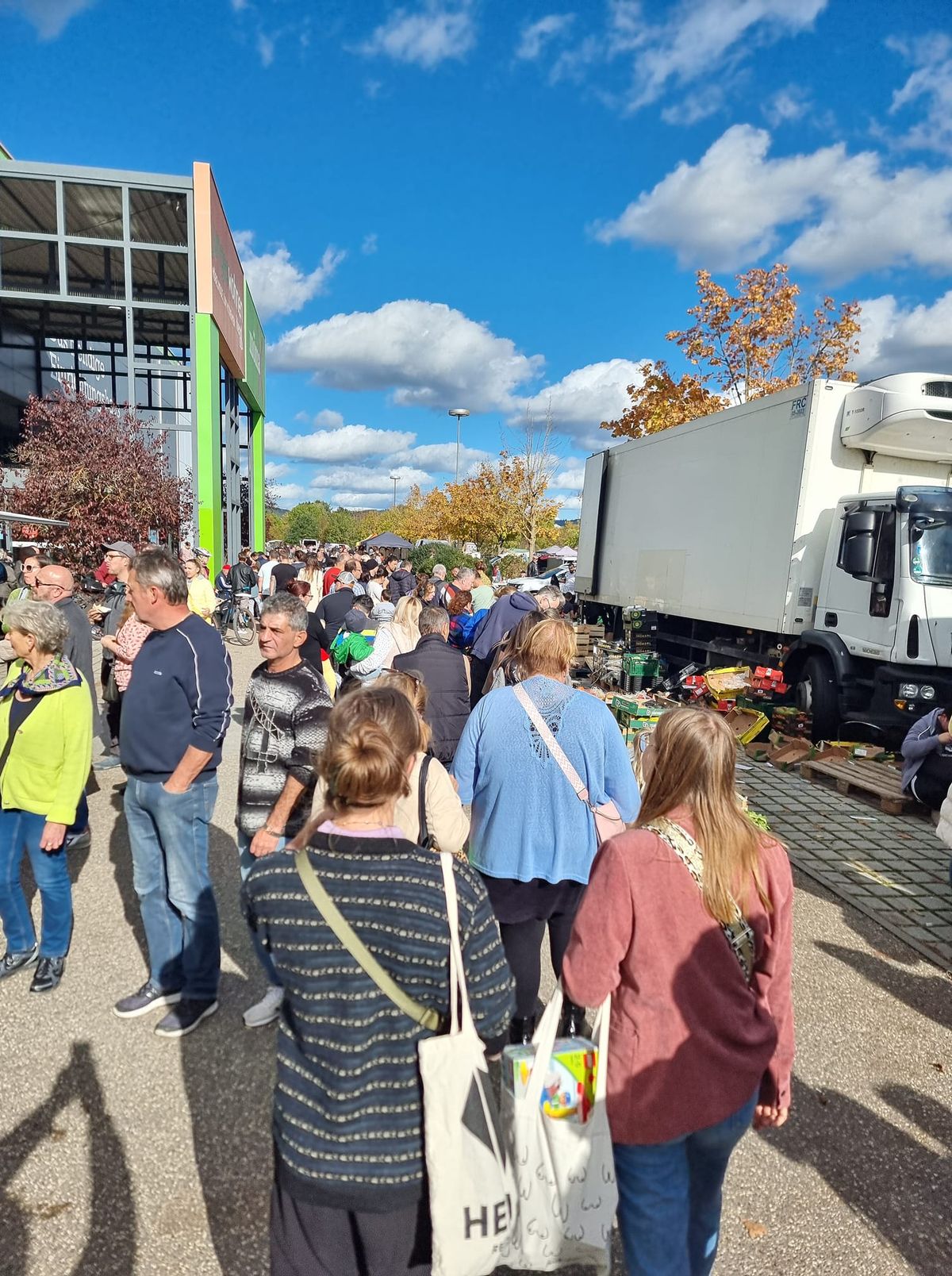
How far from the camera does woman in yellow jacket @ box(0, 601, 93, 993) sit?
11.7 feet

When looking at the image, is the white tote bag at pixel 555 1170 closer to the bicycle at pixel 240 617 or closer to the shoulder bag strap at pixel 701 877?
the shoulder bag strap at pixel 701 877

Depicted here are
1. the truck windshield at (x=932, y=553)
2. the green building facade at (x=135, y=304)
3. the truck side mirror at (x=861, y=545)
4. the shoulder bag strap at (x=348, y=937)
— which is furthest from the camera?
the green building facade at (x=135, y=304)

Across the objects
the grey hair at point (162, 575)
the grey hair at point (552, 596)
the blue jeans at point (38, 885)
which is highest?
the grey hair at point (162, 575)

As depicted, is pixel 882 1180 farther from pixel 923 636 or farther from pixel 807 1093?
pixel 923 636

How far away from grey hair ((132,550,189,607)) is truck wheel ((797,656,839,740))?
7553 mm

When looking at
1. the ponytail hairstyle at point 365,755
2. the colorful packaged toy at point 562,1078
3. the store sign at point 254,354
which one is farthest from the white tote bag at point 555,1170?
the store sign at point 254,354

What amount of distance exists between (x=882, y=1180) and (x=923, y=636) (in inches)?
248

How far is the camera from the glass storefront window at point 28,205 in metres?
17.8

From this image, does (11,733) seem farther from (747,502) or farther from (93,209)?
(93,209)

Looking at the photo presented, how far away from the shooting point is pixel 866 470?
8.99 metres

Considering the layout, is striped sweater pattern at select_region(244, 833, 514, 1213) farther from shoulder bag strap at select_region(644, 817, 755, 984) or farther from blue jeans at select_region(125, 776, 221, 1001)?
blue jeans at select_region(125, 776, 221, 1001)

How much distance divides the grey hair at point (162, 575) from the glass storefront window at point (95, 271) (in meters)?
20.6

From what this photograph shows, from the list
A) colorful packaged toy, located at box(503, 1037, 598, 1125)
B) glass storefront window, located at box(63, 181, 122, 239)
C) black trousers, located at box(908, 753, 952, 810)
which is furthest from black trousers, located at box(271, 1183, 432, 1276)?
glass storefront window, located at box(63, 181, 122, 239)

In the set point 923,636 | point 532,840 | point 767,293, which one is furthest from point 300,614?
point 767,293
